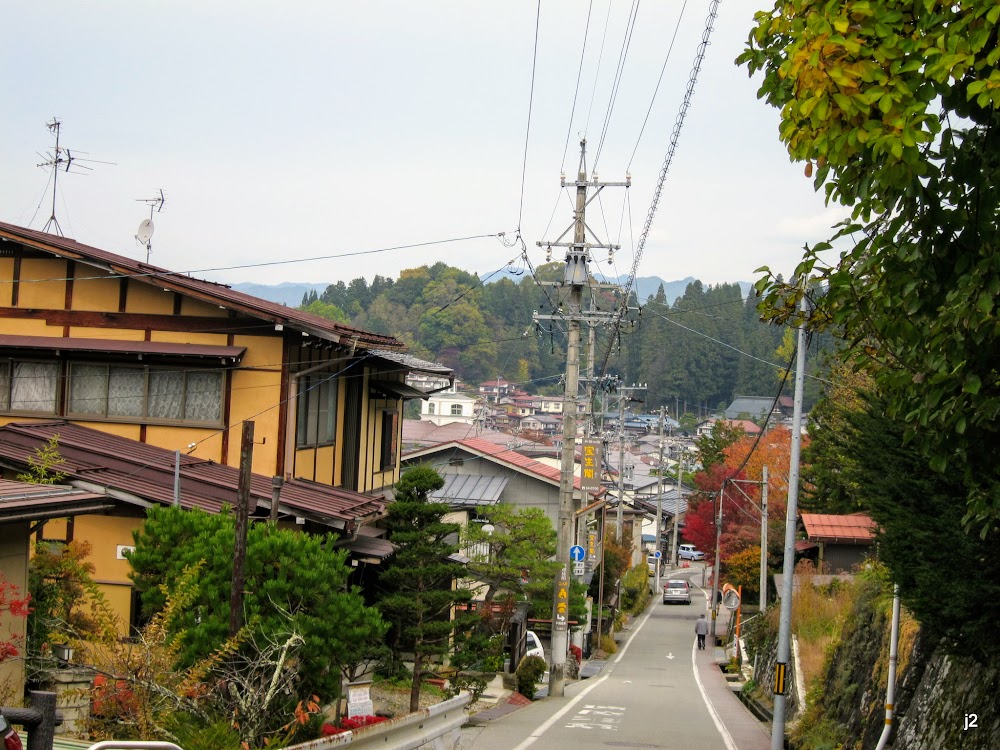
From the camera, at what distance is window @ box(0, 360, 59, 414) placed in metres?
18.6

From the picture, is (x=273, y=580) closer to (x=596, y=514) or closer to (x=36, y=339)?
(x=36, y=339)

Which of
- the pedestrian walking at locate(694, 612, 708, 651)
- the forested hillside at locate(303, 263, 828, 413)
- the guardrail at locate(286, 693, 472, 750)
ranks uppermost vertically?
the forested hillside at locate(303, 263, 828, 413)

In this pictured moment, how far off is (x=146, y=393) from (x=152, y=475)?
2.39 metres

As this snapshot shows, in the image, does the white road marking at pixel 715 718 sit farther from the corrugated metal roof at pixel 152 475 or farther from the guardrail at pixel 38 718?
the guardrail at pixel 38 718

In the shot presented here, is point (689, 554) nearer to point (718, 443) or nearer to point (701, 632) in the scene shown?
point (718, 443)

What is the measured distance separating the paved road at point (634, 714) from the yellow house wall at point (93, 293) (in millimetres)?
9552

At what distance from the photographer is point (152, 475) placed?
1645cm

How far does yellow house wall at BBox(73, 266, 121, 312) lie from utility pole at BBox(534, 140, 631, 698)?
477 inches

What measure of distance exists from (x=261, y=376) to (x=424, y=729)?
808cm

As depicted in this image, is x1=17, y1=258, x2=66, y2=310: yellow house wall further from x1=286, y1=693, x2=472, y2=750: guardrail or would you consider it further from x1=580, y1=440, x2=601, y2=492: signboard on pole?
x1=580, y1=440, x2=601, y2=492: signboard on pole

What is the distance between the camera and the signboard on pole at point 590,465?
3600cm

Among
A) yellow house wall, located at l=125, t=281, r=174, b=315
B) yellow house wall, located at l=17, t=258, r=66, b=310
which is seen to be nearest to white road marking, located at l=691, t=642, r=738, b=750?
yellow house wall, located at l=125, t=281, r=174, b=315

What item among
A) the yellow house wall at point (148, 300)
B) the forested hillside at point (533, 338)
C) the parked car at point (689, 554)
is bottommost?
the parked car at point (689, 554)

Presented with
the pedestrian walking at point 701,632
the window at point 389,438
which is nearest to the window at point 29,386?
the window at point 389,438
